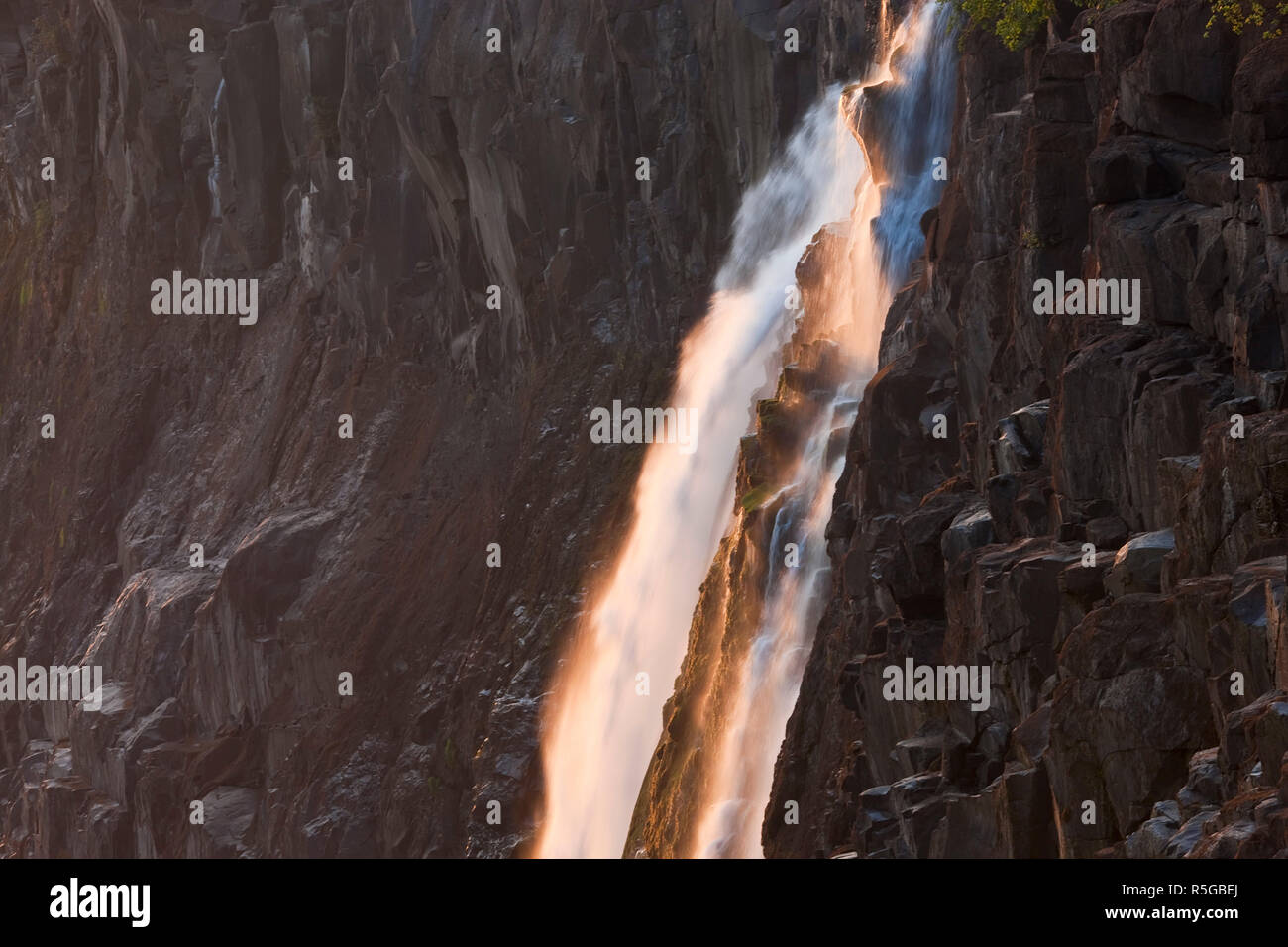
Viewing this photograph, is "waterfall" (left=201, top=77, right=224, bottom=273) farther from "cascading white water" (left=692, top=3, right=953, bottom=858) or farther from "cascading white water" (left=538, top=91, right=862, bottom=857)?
"cascading white water" (left=692, top=3, right=953, bottom=858)

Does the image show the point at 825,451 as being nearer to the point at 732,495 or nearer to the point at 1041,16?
the point at 732,495

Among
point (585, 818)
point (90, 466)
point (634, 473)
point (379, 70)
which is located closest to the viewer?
point (585, 818)

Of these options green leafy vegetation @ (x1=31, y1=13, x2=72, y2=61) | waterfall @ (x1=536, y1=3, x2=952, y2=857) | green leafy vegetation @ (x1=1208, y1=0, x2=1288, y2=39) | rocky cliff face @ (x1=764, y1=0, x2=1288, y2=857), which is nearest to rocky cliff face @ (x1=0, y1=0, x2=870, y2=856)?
waterfall @ (x1=536, y1=3, x2=952, y2=857)

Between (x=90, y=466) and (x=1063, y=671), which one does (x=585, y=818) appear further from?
(x=90, y=466)

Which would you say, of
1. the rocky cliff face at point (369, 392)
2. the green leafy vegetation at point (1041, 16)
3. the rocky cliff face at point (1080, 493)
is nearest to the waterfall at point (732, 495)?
the rocky cliff face at point (369, 392)

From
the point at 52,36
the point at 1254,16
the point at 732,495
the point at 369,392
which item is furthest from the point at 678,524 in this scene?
the point at 52,36

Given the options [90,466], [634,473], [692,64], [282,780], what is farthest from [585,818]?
[90,466]
